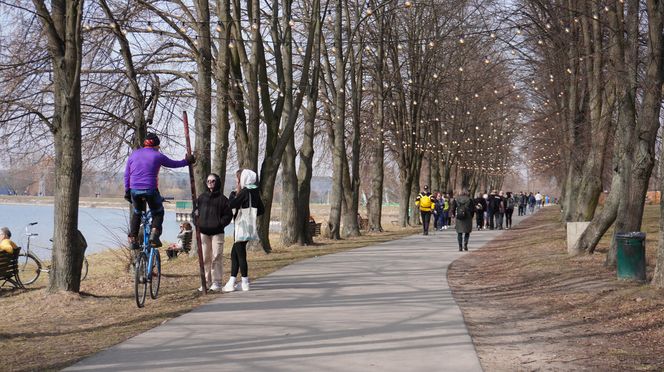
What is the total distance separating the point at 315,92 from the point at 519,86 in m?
19.1

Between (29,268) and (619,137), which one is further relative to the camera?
(29,268)

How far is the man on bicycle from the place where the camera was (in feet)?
34.9

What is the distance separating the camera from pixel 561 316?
10.6 metres

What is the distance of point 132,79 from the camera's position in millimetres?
19250

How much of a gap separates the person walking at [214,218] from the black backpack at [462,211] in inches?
426

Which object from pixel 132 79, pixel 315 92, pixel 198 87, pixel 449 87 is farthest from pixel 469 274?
pixel 449 87

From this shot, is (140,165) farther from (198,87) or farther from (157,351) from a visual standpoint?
(198,87)

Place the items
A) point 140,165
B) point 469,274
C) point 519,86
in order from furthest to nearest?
point 519,86, point 469,274, point 140,165

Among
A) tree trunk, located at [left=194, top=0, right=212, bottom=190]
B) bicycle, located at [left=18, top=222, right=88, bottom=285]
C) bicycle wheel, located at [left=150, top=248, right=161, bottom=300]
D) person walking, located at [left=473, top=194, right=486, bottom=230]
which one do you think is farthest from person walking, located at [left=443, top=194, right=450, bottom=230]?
bicycle wheel, located at [left=150, top=248, right=161, bottom=300]

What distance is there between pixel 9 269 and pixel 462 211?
10.9m

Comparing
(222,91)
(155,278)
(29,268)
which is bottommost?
(29,268)

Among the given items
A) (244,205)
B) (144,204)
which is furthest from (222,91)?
(144,204)

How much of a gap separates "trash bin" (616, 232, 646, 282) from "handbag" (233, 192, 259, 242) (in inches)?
217

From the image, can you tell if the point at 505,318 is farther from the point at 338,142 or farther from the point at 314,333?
the point at 338,142
